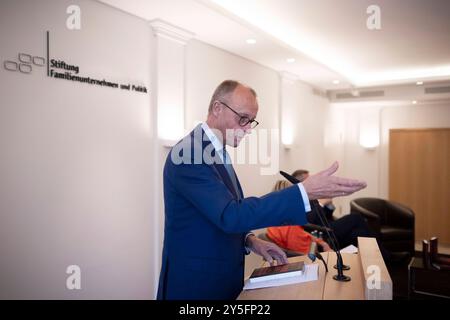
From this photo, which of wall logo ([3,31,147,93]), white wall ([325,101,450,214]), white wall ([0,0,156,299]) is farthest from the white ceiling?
white wall ([325,101,450,214])

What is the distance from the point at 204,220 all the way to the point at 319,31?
3.42 m

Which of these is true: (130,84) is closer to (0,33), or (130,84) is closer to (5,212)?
(0,33)

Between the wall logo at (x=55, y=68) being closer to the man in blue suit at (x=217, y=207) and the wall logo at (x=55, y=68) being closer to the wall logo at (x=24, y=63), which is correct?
the wall logo at (x=24, y=63)

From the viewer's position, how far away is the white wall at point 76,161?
227cm

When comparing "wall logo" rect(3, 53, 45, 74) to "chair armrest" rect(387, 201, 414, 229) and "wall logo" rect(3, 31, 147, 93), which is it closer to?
"wall logo" rect(3, 31, 147, 93)

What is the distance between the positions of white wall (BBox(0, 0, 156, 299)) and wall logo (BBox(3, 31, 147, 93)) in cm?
3

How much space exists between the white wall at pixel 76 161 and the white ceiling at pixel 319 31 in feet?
1.50

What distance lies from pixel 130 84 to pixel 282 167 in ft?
9.77

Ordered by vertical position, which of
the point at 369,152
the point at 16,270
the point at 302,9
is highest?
the point at 302,9

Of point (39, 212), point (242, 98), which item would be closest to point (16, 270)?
point (39, 212)

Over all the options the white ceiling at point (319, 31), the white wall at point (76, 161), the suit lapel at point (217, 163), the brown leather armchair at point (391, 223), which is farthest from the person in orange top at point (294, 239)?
the suit lapel at point (217, 163)

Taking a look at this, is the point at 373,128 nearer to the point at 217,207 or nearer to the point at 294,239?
the point at 294,239

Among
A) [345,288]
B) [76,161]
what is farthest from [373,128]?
[345,288]
